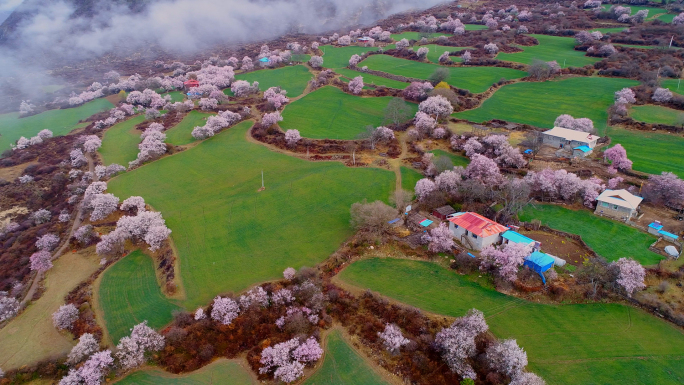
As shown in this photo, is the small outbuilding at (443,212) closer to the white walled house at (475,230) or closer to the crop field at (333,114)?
the white walled house at (475,230)

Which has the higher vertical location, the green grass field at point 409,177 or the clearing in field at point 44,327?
the green grass field at point 409,177

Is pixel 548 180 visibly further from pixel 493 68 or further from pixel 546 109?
pixel 493 68

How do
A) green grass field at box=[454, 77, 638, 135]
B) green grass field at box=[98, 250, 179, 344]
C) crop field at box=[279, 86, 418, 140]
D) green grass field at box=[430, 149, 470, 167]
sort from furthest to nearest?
crop field at box=[279, 86, 418, 140]
green grass field at box=[454, 77, 638, 135]
green grass field at box=[430, 149, 470, 167]
green grass field at box=[98, 250, 179, 344]

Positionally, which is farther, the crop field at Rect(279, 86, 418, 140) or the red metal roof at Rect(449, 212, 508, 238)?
the crop field at Rect(279, 86, 418, 140)

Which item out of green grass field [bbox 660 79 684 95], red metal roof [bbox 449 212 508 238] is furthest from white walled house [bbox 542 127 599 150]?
green grass field [bbox 660 79 684 95]

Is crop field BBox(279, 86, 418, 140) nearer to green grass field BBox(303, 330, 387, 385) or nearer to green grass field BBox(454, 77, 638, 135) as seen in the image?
green grass field BBox(454, 77, 638, 135)

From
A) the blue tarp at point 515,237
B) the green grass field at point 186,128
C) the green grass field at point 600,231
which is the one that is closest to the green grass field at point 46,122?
the green grass field at point 186,128

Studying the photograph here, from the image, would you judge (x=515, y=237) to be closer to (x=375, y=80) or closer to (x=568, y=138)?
(x=568, y=138)

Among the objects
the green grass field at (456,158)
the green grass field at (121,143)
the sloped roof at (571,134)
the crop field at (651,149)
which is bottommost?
the green grass field at (121,143)
